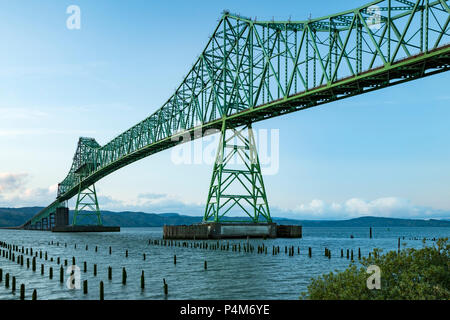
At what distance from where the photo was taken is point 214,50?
277 ft

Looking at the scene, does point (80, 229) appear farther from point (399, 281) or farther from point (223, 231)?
point (399, 281)

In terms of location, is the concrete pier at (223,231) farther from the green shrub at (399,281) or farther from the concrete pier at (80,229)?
the concrete pier at (80,229)

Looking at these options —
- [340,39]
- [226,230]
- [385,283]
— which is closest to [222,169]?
[226,230]

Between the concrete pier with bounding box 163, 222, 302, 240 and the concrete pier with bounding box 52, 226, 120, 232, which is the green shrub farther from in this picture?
the concrete pier with bounding box 52, 226, 120, 232

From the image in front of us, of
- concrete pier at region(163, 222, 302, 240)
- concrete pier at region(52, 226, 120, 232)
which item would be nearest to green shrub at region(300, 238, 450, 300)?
concrete pier at region(163, 222, 302, 240)

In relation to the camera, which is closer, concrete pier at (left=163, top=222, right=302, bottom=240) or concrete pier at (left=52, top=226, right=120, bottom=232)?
concrete pier at (left=163, top=222, right=302, bottom=240)

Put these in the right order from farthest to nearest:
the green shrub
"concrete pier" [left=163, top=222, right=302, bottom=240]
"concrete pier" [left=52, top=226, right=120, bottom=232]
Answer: "concrete pier" [left=52, top=226, right=120, bottom=232] → "concrete pier" [left=163, top=222, right=302, bottom=240] → the green shrub

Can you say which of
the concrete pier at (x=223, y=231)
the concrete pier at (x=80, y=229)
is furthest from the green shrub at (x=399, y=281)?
the concrete pier at (x=80, y=229)

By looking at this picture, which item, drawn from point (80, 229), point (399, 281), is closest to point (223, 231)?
point (399, 281)

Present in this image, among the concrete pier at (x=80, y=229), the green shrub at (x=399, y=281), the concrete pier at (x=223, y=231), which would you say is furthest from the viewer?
the concrete pier at (x=80, y=229)

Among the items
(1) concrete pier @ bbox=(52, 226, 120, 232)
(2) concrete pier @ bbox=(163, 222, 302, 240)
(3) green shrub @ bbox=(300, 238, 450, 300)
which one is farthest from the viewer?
(1) concrete pier @ bbox=(52, 226, 120, 232)

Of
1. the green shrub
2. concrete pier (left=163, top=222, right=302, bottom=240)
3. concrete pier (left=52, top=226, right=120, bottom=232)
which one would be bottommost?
concrete pier (left=52, top=226, right=120, bottom=232)
